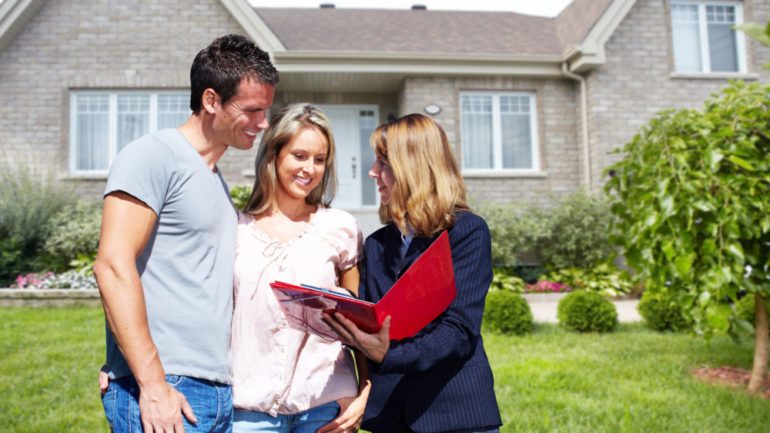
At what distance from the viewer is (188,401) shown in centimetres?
172

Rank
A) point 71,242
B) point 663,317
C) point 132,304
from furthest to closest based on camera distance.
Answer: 1. point 71,242
2. point 663,317
3. point 132,304

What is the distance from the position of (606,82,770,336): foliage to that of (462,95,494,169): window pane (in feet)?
26.7

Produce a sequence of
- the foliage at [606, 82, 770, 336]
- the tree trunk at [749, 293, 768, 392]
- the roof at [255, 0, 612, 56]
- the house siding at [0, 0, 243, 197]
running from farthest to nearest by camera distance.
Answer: the roof at [255, 0, 612, 56]
the house siding at [0, 0, 243, 197]
the tree trunk at [749, 293, 768, 392]
the foliage at [606, 82, 770, 336]

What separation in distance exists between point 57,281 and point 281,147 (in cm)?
897

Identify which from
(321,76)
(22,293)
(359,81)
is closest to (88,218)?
(22,293)

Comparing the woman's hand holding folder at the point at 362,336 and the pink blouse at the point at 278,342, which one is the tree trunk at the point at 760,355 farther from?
the woman's hand holding folder at the point at 362,336

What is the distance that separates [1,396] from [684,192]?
563 centimetres

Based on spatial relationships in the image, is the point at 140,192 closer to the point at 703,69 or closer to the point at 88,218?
the point at 88,218

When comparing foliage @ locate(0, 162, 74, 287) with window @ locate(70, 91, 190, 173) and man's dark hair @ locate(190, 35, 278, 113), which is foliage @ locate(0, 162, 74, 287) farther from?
man's dark hair @ locate(190, 35, 278, 113)

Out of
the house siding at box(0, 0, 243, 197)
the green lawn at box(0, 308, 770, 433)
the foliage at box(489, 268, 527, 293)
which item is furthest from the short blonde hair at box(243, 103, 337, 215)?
the house siding at box(0, 0, 243, 197)

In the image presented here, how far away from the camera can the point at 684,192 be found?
14.5 feet

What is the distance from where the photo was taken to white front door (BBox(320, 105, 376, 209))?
13875 millimetres

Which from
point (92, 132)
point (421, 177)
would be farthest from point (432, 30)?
point (421, 177)

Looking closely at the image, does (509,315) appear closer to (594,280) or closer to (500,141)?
(594,280)
